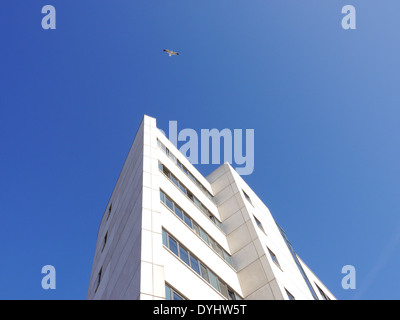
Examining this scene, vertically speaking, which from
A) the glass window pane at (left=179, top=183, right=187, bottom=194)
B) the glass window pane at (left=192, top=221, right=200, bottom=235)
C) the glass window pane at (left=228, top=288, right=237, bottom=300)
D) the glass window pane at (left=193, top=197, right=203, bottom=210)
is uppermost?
the glass window pane at (left=179, top=183, right=187, bottom=194)

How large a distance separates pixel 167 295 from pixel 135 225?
15.1 feet

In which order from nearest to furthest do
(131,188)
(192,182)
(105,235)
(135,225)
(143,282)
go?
1. (143,282)
2. (135,225)
3. (131,188)
4. (105,235)
5. (192,182)

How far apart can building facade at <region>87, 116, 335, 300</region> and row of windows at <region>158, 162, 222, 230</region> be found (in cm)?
9

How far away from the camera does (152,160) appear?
74.4 feet

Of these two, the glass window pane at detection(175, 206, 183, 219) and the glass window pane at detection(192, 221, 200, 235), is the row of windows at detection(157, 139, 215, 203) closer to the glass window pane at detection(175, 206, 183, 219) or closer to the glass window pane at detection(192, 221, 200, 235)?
the glass window pane at detection(192, 221, 200, 235)

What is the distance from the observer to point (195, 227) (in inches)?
847

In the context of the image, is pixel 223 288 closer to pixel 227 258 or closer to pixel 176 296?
pixel 227 258

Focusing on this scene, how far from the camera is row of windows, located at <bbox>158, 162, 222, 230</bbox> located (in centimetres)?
2423

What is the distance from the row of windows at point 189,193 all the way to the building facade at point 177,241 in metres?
0.09

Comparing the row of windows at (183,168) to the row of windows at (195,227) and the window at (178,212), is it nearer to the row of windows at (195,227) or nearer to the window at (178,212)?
the row of windows at (195,227)

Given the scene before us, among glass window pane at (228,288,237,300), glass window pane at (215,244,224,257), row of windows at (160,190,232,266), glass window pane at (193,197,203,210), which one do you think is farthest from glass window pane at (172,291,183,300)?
glass window pane at (193,197,203,210)

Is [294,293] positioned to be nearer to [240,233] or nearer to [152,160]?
[240,233]
